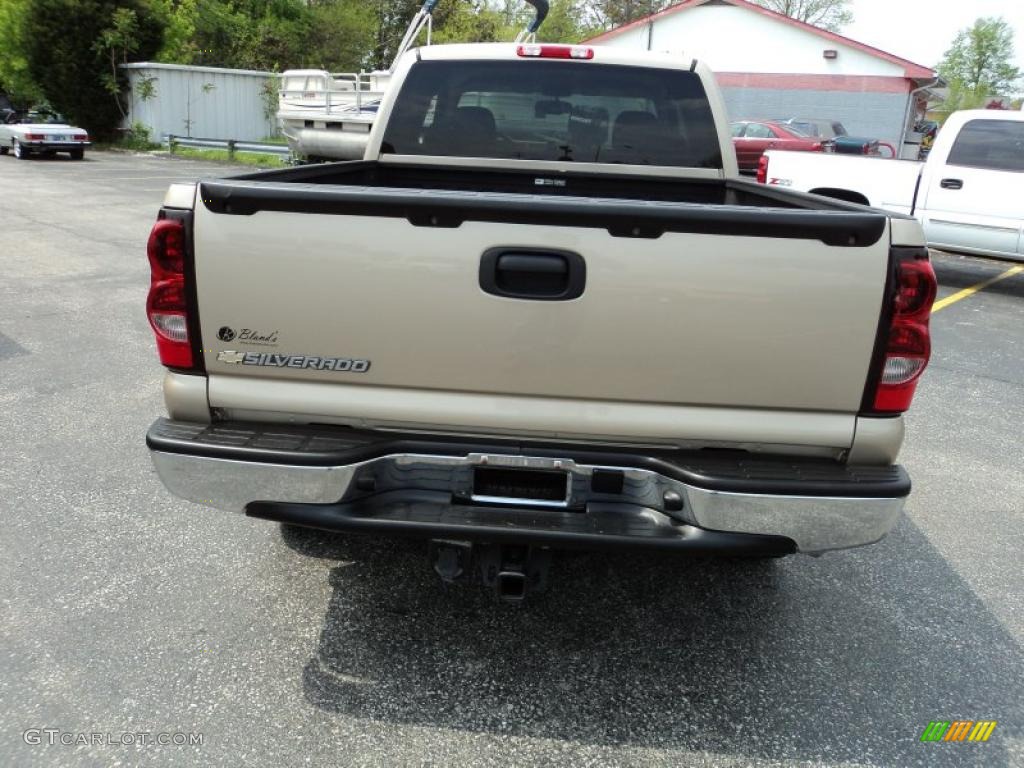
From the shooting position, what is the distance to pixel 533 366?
8.24 feet

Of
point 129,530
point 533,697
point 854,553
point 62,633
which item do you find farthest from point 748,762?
point 129,530

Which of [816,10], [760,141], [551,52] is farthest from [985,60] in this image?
[551,52]

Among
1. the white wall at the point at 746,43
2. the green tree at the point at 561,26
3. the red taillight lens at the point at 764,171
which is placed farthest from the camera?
the green tree at the point at 561,26

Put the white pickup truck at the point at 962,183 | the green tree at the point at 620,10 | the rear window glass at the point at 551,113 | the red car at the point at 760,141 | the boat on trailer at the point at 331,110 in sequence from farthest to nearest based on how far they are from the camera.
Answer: the green tree at the point at 620,10 → the red car at the point at 760,141 → the boat on trailer at the point at 331,110 → the white pickup truck at the point at 962,183 → the rear window glass at the point at 551,113

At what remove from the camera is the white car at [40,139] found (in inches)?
935

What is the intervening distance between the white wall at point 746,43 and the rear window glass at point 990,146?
2270cm

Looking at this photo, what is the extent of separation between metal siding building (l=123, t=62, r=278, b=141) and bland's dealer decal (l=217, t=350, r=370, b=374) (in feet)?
102

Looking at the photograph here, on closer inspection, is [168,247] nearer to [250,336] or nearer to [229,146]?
[250,336]

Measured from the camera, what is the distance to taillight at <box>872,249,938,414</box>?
7.88 ft

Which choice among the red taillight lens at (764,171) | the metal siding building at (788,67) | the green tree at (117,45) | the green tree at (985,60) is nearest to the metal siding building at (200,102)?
the green tree at (117,45)

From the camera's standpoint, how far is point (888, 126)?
31.0 m

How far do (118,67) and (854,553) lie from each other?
3336 cm

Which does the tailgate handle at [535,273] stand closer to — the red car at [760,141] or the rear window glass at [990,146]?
the rear window glass at [990,146]

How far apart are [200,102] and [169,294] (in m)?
31.7
